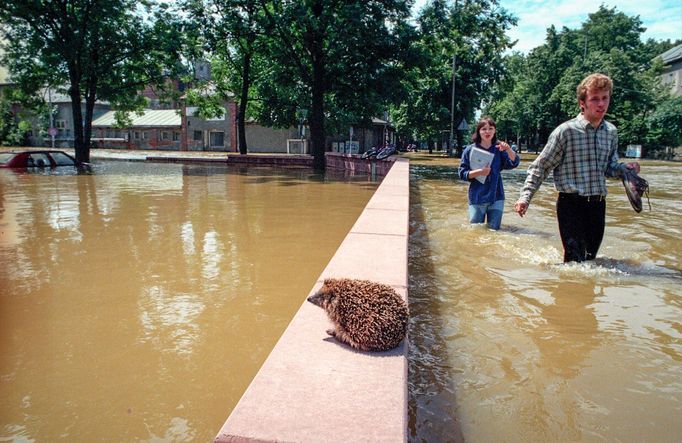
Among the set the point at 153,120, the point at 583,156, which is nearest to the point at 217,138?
the point at 153,120

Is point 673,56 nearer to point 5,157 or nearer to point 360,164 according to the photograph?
point 360,164

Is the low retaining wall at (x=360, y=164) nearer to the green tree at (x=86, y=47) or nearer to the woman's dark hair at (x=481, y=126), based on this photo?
the green tree at (x=86, y=47)

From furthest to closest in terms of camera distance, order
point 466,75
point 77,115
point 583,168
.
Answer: point 466,75
point 77,115
point 583,168

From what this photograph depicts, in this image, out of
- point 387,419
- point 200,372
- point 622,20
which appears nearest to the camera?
point 387,419

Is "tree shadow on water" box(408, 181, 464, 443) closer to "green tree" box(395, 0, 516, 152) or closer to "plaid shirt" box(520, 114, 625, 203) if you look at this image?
"plaid shirt" box(520, 114, 625, 203)

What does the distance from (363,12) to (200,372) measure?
69.1 ft

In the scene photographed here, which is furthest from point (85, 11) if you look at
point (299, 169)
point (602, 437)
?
point (602, 437)

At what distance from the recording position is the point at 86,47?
24422 mm

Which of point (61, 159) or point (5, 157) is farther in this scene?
point (61, 159)

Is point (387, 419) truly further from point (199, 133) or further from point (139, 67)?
point (199, 133)

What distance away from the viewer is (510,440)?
235 cm

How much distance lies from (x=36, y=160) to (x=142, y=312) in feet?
71.6

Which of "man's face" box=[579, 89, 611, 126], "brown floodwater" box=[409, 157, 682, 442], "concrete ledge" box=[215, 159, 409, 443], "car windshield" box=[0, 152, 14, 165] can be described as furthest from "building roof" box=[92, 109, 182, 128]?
"concrete ledge" box=[215, 159, 409, 443]

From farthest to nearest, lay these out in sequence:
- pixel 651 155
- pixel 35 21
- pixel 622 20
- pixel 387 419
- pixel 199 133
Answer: pixel 622 20 → pixel 199 133 → pixel 651 155 → pixel 35 21 → pixel 387 419
